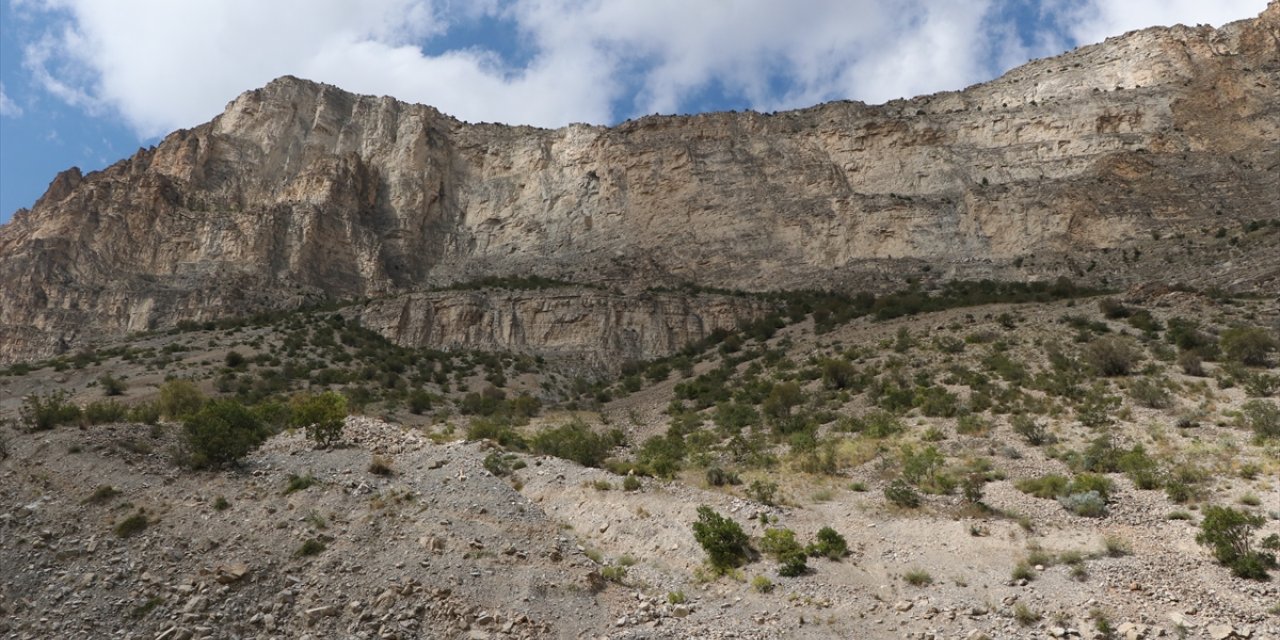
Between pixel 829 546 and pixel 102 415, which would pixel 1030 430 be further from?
pixel 102 415

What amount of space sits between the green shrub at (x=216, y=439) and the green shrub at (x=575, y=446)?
5973mm

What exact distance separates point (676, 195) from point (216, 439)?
40.4 m

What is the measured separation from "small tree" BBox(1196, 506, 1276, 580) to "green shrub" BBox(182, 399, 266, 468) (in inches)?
628

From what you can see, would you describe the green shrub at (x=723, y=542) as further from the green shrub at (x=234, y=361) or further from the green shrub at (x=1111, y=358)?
the green shrub at (x=234, y=361)

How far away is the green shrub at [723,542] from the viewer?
38.7 feet

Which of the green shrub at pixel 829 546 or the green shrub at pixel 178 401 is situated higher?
the green shrub at pixel 178 401

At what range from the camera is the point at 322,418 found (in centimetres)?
1844

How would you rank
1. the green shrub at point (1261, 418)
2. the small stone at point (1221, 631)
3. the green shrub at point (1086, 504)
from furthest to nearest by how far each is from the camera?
the green shrub at point (1261, 418) → the green shrub at point (1086, 504) → the small stone at point (1221, 631)

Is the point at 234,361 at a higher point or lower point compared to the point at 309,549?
higher

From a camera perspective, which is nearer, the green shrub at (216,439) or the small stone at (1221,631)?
the small stone at (1221,631)

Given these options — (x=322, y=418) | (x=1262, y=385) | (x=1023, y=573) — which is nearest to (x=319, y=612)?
(x=322, y=418)

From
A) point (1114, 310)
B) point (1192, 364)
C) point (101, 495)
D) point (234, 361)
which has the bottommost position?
point (101, 495)

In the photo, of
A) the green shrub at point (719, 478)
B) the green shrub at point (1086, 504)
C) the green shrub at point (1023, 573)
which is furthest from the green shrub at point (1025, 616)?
the green shrub at point (719, 478)

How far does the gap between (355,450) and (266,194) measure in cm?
4527
